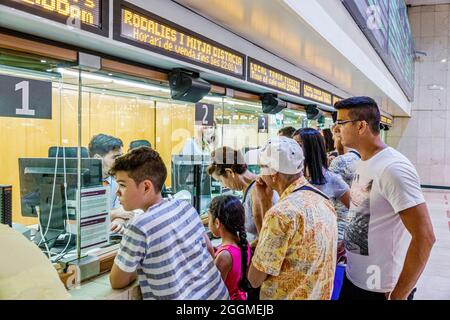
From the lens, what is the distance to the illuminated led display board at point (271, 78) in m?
3.34

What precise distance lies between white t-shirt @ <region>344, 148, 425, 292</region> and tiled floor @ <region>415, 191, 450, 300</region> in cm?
266

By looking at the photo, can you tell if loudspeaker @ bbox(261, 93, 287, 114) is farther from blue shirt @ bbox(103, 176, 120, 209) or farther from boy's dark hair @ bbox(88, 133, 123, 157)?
blue shirt @ bbox(103, 176, 120, 209)

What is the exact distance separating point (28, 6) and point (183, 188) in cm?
218

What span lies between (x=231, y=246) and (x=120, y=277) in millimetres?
580

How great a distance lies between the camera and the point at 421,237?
5.03 feet

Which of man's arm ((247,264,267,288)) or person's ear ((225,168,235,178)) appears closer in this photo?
man's arm ((247,264,267,288))

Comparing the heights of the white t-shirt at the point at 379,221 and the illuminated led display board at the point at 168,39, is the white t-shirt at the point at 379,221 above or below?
below

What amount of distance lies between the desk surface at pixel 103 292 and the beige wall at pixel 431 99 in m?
12.7

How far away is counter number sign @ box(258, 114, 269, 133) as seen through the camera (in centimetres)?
491

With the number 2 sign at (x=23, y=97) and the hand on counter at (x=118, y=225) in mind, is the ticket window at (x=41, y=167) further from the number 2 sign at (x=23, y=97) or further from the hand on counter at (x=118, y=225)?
the hand on counter at (x=118, y=225)

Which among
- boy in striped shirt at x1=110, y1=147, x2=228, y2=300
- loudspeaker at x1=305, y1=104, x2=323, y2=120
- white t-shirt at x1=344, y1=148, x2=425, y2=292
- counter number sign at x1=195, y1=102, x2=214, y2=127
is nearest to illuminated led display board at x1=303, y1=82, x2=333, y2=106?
loudspeaker at x1=305, y1=104, x2=323, y2=120

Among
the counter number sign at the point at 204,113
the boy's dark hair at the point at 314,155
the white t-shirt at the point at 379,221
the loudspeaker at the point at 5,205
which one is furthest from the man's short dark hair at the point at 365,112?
the counter number sign at the point at 204,113

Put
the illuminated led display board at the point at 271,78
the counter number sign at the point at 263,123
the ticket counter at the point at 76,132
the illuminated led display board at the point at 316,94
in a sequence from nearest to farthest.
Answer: the ticket counter at the point at 76,132 < the illuminated led display board at the point at 271,78 < the illuminated led display board at the point at 316,94 < the counter number sign at the point at 263,123

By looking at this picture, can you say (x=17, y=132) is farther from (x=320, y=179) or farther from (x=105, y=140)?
(x=320, y=179)
